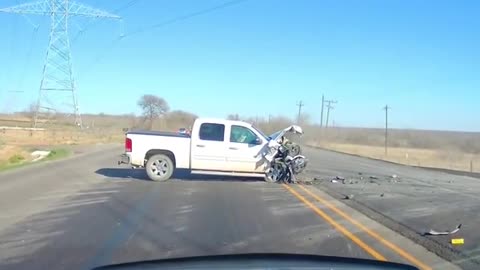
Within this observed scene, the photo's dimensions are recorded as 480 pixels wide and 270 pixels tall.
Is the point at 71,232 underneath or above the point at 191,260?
underneath

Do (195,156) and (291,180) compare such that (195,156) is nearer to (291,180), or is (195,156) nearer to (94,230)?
(291,180)

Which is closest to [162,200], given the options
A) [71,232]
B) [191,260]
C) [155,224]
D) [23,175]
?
[155,224]

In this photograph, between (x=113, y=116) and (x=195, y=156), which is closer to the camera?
(x=195, y=156)

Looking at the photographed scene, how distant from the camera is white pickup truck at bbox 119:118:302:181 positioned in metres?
19.3

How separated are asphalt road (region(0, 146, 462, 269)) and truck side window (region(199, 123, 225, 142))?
222 centimetres

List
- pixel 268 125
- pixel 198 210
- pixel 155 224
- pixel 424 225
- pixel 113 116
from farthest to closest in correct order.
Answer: pixel 113 116 < pixel 268 125 < pixel 198 210 < pixel 424 225 < pixel 155 224

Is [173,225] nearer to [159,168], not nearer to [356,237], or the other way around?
[356,237]

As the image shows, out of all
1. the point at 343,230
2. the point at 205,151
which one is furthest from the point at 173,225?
the point at 205,151

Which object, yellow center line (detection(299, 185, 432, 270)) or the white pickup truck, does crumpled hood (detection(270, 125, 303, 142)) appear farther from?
yellow center line (detection(299, 185, 432, 270))

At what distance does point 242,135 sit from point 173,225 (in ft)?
30.7

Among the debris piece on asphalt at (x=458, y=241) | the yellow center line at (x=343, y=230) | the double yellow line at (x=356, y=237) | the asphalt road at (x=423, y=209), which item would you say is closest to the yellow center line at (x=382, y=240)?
the double yellow line at (x=356, y=237)

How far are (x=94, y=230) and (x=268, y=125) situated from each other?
335 feet

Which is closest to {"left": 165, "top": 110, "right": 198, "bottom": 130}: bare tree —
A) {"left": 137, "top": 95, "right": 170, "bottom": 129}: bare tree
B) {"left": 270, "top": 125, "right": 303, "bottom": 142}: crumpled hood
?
{"left": 137, "top": 95, "right": 170, "bottom": 129}: bare tree

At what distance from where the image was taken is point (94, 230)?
9836 millimetres
